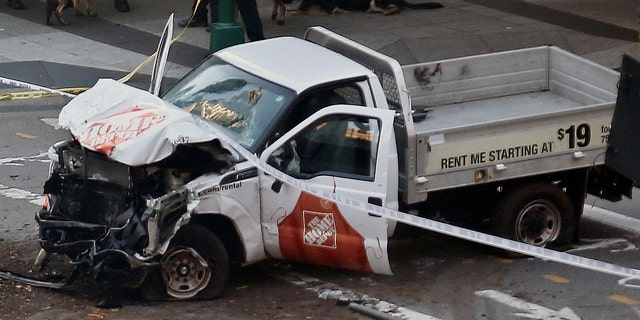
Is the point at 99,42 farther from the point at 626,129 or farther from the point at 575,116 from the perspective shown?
the point at 626,129

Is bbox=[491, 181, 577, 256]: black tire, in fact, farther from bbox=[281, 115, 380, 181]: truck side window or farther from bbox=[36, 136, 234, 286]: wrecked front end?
bbox=[36, 136, 234, 286]: wrecked front end

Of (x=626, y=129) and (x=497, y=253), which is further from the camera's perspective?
(x=497, y=253)

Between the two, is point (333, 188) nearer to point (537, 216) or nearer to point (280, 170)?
point (280, 170)

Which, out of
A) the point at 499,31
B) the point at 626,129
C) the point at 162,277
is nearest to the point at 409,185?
the point at 162,277

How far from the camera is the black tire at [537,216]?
Result: 31.6 ft

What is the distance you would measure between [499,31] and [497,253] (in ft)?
31.6

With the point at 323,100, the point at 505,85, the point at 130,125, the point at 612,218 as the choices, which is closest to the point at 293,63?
the point at 323,100

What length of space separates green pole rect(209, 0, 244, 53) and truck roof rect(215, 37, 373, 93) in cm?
620

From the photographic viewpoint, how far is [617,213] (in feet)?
37.3

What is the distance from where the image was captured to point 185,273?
8469 millimetres

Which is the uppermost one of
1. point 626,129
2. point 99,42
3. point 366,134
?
point 626,129

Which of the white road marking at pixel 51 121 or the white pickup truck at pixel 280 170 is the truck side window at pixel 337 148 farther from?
the white road marking at pixel 51 121

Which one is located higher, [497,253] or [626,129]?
[626,129]

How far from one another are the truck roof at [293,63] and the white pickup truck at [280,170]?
0.06 ft
